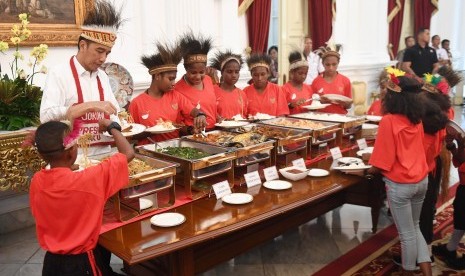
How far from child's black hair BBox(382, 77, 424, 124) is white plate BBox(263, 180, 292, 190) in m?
0.66

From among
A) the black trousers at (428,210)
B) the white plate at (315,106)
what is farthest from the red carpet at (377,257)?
the white plate at (315,106)

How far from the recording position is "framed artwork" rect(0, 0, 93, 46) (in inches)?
131

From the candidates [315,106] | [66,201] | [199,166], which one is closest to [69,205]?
[66,201]

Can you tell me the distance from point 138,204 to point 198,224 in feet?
0.93

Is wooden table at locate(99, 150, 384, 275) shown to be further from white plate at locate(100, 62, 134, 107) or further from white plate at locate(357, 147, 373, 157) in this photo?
white plate at locate(100, 62, 134, 107)

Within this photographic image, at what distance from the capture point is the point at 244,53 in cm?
561

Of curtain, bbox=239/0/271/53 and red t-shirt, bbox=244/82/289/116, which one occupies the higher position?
curtain, bbox=239/0/271/53

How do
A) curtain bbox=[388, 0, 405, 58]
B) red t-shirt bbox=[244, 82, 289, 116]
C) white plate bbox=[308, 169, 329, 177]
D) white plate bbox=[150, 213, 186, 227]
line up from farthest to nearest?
curtain bbox=[388, 0, 405, 58], red t-shirt bbox=[244, 82, 289, 116], white plate bbox=[308, 169, 329, 177], white plate bbox=[150, 213, 186, 227]

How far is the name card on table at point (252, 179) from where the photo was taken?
217 centimetres

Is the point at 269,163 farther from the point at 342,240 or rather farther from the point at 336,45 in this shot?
the point at 336,45

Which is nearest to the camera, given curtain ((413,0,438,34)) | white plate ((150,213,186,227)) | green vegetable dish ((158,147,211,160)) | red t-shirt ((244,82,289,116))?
white plate ((150,213,186,227))

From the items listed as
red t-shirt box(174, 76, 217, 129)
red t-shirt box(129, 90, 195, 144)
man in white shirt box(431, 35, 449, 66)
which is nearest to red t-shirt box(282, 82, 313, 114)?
red t-shirt box(174, 76, 217, 129)

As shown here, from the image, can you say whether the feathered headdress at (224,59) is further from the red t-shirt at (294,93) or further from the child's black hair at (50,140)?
the child's black hair at (50,140)

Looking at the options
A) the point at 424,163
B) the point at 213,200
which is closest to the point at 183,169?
the point at 213,200
